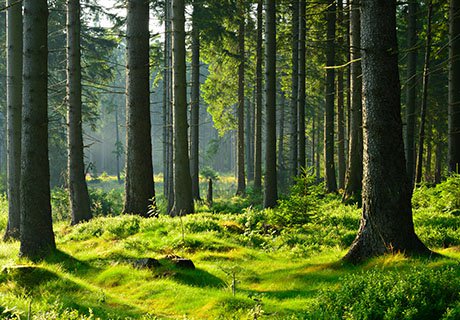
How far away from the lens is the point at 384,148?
7.39 meters

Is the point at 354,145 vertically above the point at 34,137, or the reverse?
the point at 34,137

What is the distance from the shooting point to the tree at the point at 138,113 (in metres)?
13.1

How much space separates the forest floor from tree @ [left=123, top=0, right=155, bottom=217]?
115 cm

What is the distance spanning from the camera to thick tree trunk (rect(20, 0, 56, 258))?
9.44m

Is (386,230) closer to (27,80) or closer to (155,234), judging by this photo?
(155,234)

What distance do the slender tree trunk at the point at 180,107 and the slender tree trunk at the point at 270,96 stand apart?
2958 mm

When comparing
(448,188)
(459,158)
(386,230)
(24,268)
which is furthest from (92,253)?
(459,158)

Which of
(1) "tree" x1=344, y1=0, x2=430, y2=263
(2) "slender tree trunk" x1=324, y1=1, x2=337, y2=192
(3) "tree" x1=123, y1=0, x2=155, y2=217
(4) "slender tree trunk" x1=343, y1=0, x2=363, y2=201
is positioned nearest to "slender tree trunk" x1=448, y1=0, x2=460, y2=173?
(4) "slender tree trunk" x1=343, y1=0, x2=363, y2=201

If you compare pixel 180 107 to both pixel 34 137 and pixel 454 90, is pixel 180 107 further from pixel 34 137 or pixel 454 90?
pixel 454 90

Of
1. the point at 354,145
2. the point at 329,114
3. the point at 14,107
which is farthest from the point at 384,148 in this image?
the point at 329,114

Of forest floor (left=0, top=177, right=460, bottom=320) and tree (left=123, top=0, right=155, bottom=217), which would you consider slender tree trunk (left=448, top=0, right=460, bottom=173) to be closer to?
forest floor (left=0, top=177, right=460, bottom=320)

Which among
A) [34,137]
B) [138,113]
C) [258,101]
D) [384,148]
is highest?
[258,101]

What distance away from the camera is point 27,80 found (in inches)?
371

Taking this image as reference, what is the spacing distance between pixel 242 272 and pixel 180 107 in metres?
6.93
